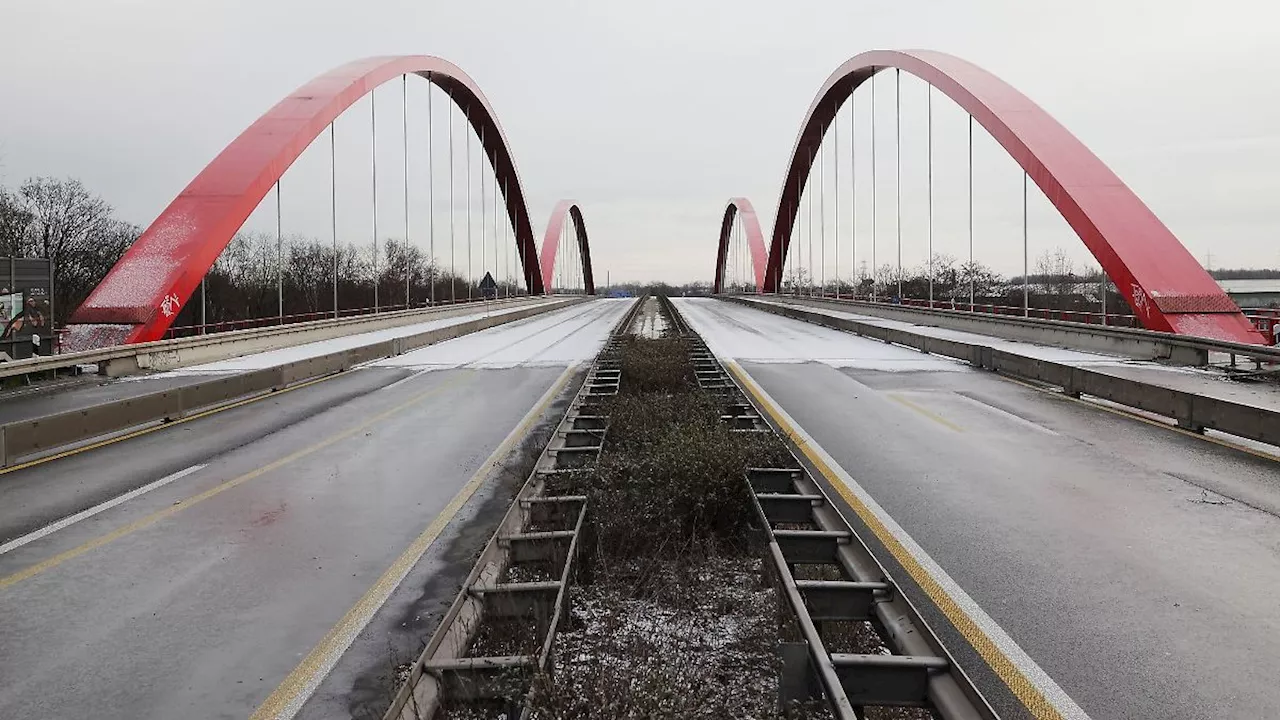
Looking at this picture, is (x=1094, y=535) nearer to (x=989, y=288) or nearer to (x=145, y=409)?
(x=145, y=409)

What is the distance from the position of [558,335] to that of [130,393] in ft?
66.5

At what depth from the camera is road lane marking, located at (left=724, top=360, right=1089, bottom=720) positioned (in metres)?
3.73

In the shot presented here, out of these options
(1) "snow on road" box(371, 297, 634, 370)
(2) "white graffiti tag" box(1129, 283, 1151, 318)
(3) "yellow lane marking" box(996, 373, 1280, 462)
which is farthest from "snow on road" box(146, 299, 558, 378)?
(2) "white graffiti tag" box(1129, 283, 1151, 318)

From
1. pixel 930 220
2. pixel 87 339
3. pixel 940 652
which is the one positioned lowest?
pixel 940 652

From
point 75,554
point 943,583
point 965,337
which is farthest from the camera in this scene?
point 965,337

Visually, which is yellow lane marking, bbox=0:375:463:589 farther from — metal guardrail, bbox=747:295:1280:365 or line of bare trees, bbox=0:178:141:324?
line of bare trees, bbox=0:178:141:324

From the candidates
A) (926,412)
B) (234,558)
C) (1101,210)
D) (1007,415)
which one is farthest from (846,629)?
(1101,210)

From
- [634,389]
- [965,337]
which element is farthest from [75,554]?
[965,337]

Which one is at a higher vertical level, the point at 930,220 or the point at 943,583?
the point at 930,220

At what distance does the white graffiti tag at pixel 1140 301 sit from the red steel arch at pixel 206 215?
2357cm

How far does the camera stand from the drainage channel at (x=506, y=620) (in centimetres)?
359

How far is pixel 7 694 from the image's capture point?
3.99 metres

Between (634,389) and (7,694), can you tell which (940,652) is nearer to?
(7,694)

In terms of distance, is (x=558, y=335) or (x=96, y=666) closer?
(x=96, y=666)
